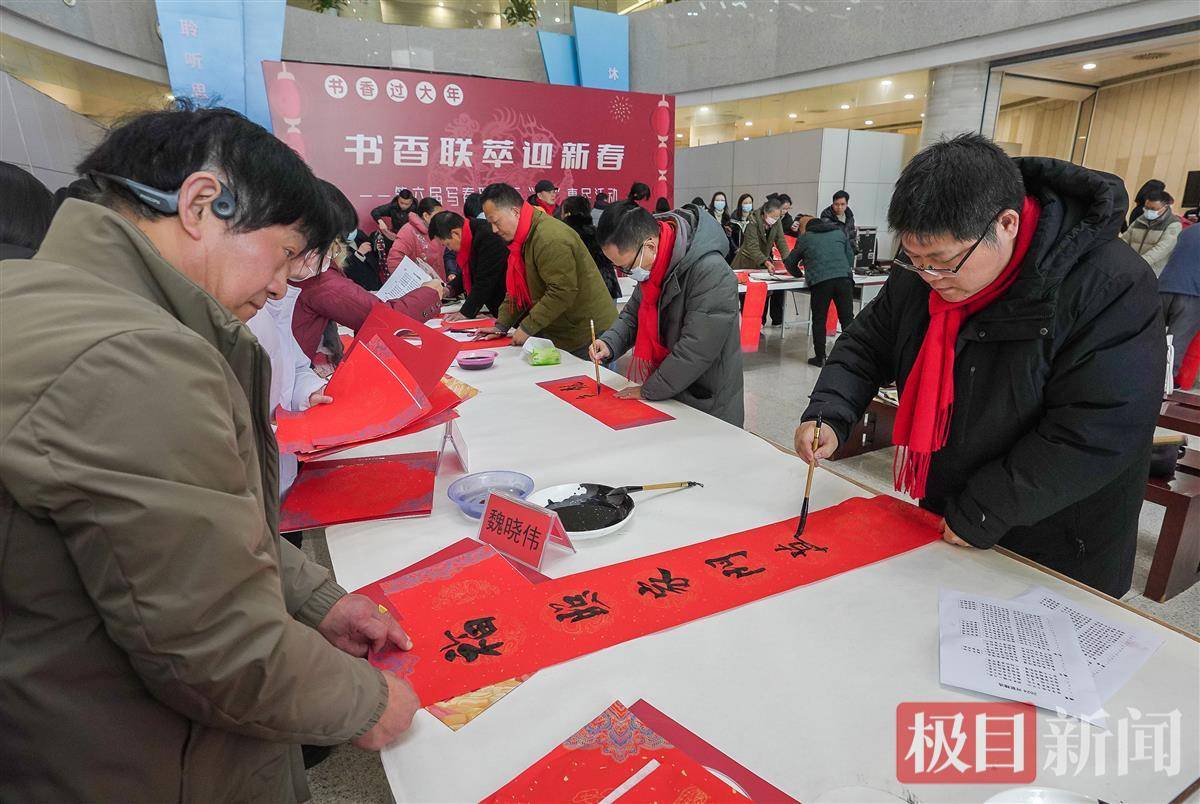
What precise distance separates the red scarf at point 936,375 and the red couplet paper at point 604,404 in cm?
68

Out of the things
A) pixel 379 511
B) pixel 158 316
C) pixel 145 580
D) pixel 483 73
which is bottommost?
pixel 379 511

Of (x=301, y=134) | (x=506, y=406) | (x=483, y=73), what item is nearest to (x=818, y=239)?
(x=506, y=406)

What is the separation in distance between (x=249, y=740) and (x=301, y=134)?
643 centimetres

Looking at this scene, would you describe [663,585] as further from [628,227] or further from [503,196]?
[503,196]

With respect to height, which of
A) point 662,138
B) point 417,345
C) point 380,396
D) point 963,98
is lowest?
Answer: point 380,396

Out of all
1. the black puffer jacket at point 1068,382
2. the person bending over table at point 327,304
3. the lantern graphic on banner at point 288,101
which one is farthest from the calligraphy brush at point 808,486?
the lantern graphic on banner at point 288,101

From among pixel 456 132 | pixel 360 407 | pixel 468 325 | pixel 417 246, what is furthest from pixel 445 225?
pixel 456 132

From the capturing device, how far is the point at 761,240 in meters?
6.31

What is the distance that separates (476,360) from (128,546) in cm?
194

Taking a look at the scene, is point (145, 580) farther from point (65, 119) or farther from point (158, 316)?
point (65, 119)

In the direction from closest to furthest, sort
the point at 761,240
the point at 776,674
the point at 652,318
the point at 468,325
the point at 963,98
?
the point at 776,674
the point at 652,318
the point at 468,325
the point at 761,240
the point at 963,98

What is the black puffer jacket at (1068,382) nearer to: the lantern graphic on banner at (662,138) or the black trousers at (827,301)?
the black trousers at (827,301)

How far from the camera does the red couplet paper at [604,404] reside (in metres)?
1.75

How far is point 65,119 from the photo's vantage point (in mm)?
5691
